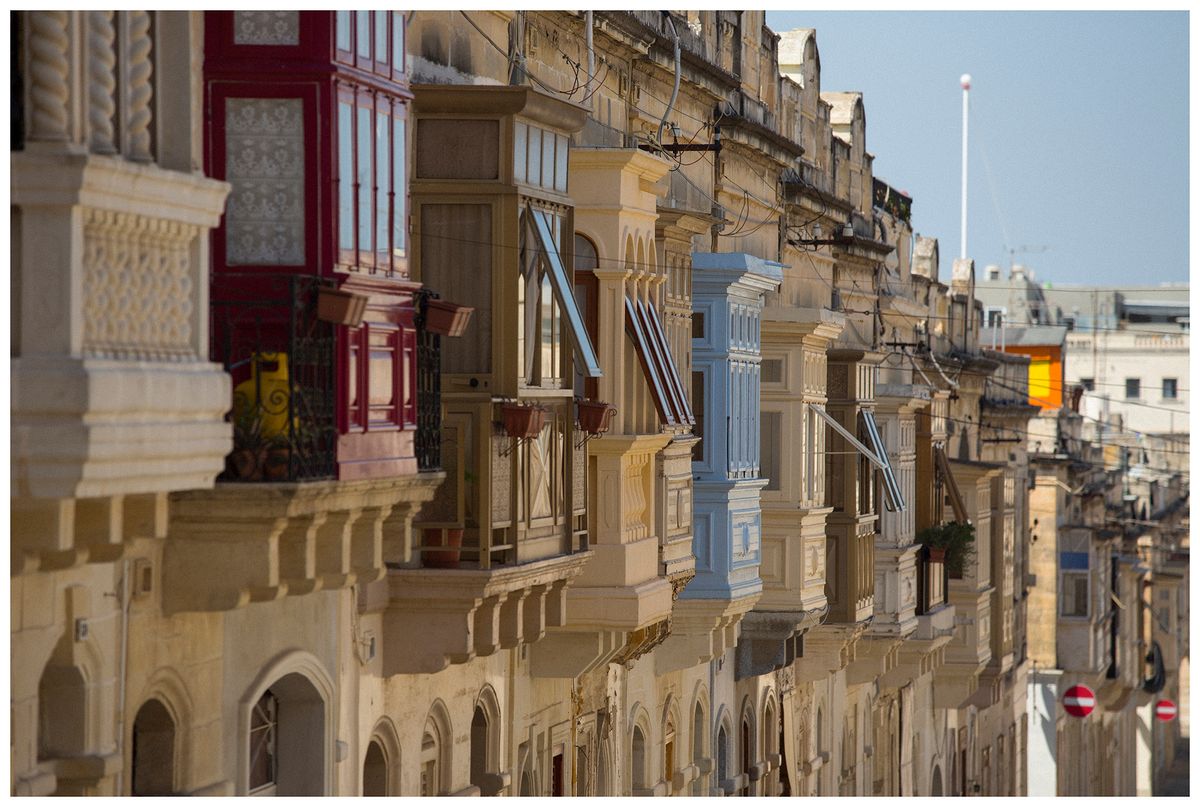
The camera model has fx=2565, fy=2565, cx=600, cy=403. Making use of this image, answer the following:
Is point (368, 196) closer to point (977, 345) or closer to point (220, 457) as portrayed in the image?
point (220, 457)

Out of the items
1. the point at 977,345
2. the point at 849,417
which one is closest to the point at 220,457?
the point at 849,417

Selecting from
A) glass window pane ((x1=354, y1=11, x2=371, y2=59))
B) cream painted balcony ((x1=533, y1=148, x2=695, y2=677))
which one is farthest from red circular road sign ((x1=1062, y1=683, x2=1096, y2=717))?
glass window pane ((x1=354, y1=11, x2=371, y2=59))

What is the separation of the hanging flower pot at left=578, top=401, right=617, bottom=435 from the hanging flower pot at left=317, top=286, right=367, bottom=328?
499cm

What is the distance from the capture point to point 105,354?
33.8 ft

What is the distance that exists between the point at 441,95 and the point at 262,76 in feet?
11.1

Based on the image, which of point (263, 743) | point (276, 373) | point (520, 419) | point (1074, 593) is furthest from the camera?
point (1074, 593)

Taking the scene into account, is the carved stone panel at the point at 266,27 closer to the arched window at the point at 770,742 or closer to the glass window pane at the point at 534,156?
the glass window pane at the point at 534,156

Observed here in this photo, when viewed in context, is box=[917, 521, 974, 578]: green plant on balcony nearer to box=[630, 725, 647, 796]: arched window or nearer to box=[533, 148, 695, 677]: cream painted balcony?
box=[630, 725, 647, 796]: arched window

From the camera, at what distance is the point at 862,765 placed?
114ft

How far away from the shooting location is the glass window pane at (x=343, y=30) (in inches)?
507

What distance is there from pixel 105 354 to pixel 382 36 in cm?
376

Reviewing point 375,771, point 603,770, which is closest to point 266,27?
point 375,771

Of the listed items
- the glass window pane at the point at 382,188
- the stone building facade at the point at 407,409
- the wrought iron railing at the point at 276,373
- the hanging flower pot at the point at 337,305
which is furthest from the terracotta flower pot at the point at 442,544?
the hanging flower pot at the point at 337,305

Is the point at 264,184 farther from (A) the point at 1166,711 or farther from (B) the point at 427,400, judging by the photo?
(A) the point at 1166,711
